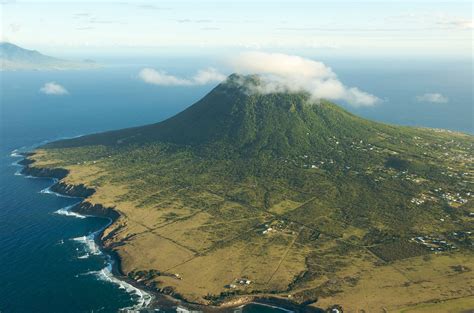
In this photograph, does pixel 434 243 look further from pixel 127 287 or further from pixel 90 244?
pixel 90 244

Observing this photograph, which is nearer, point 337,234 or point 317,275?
point 317,275

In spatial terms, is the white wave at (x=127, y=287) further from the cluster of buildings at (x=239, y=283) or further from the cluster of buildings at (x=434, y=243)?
the cluster of buildings at (x=434, y=243)

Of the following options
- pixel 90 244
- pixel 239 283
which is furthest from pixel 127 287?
pixel 90 244

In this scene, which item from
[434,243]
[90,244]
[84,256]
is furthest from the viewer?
[90,244]

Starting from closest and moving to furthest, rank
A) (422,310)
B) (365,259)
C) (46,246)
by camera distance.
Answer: (422,310) < (365,259) < (46,246)

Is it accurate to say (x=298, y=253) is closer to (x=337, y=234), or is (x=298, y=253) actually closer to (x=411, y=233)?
(x=337, y=234)

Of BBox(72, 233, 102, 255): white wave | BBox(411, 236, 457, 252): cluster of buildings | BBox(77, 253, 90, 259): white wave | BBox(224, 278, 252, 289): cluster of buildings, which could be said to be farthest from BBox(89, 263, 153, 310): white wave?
BBox(411, 236, 457, 252): cluster of buildings

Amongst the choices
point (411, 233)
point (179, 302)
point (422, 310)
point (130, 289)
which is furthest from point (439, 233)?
point (130, 289)

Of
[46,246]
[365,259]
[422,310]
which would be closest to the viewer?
[422,310]
